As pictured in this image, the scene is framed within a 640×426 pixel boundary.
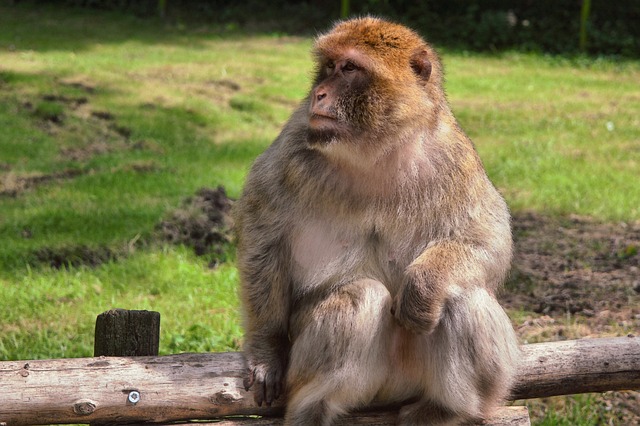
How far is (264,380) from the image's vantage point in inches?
146

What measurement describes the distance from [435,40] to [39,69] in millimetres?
8217

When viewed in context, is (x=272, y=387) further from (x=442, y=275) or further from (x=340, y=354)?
(x=442, y=275)

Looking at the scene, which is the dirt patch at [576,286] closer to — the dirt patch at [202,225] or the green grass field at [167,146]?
the green grass field at [167,146]

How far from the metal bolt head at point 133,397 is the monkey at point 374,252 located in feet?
1.49

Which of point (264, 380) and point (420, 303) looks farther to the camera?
point (264, 380)

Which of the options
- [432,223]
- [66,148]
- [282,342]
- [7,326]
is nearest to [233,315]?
[7,326]

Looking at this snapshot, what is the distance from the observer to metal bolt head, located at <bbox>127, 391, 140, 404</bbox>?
3.46 m

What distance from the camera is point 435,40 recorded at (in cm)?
1792

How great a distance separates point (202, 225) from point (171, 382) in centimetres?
387

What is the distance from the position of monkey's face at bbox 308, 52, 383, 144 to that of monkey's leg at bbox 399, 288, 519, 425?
79 centimetres

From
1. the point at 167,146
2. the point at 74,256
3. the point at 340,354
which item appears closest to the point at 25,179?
the point at 167,146

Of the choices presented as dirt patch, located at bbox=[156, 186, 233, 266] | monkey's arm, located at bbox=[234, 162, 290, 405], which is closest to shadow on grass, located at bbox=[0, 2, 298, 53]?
dirt patch, located at bbox=[156, 186, 233, 266]

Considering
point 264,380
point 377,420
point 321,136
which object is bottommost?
point 377,420

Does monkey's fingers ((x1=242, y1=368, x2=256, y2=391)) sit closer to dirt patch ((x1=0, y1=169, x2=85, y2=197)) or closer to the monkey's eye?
the monkey's eye
